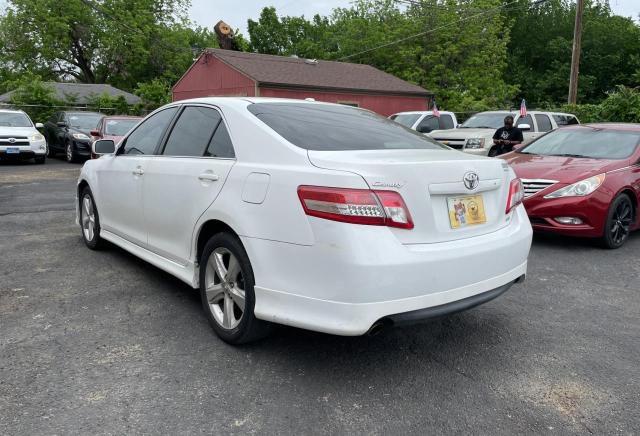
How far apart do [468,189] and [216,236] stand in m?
1.54

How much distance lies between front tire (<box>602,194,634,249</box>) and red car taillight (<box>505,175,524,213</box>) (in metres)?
3.09

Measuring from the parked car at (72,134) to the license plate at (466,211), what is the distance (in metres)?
15.6

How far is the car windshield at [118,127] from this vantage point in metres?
14.9

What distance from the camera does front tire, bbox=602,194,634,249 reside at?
6230 mm

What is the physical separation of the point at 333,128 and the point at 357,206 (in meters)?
1.03

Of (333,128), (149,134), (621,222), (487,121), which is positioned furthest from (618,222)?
(487,121)

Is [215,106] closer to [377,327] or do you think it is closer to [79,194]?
[377,327]

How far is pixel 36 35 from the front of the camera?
1768 inches

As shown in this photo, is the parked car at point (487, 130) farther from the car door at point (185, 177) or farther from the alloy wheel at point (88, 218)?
the car door at point (185, 177)

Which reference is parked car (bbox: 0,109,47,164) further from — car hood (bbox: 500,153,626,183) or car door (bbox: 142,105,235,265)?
car hood (bbox: 500,153,626,183)

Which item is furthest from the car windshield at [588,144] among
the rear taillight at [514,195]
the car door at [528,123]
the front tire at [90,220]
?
the car door at [528,123]

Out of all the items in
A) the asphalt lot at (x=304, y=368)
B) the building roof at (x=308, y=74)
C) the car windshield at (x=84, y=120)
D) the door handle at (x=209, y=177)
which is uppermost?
the building roof at (x=308, y=74)

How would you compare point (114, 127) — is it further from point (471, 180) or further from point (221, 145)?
point (471, 180)

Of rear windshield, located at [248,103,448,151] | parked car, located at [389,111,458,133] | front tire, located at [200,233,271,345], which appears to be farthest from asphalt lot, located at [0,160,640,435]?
parked car, located at [389,111,458,133]
